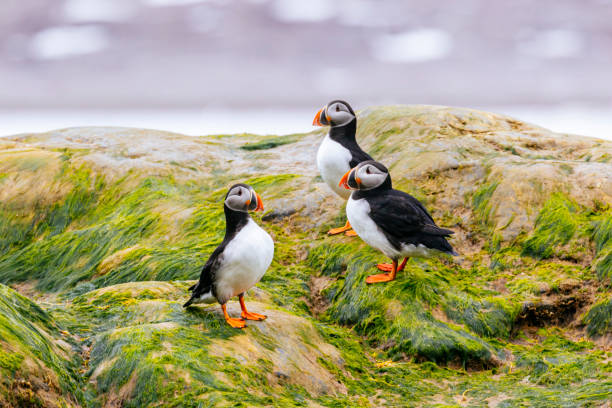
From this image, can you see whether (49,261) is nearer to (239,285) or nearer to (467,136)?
(239,285)

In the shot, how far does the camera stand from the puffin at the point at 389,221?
661cm

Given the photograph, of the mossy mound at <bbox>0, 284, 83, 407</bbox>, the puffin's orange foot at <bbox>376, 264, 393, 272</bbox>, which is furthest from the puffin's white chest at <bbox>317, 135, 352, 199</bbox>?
the mossy mound at <bbox>0, 284, 83, 407</bbox>

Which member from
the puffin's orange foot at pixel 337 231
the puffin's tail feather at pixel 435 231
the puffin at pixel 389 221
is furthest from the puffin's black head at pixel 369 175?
the puffin's orange foot at pixel 337 231

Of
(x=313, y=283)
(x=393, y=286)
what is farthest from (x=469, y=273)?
(x=313, y=283)

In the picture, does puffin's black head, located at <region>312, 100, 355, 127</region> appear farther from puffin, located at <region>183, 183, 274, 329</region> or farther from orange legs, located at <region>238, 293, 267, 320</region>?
orange legs, located at <region>238, 293, 267, 320</region>

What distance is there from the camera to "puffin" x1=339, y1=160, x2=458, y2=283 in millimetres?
6609

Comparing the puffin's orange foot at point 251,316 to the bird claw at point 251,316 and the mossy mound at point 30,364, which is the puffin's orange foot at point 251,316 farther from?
the mossy mound at point 30,364

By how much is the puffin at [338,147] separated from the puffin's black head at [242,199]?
8.88 feet

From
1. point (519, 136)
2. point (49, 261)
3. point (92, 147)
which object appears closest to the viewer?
point (49, 261)

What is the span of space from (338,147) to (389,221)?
184cm

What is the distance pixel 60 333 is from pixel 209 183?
6.07 m

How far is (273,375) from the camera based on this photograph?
5.13 metres

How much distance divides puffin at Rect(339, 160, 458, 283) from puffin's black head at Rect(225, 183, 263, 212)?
1.69 meters

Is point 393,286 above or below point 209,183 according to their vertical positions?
below
